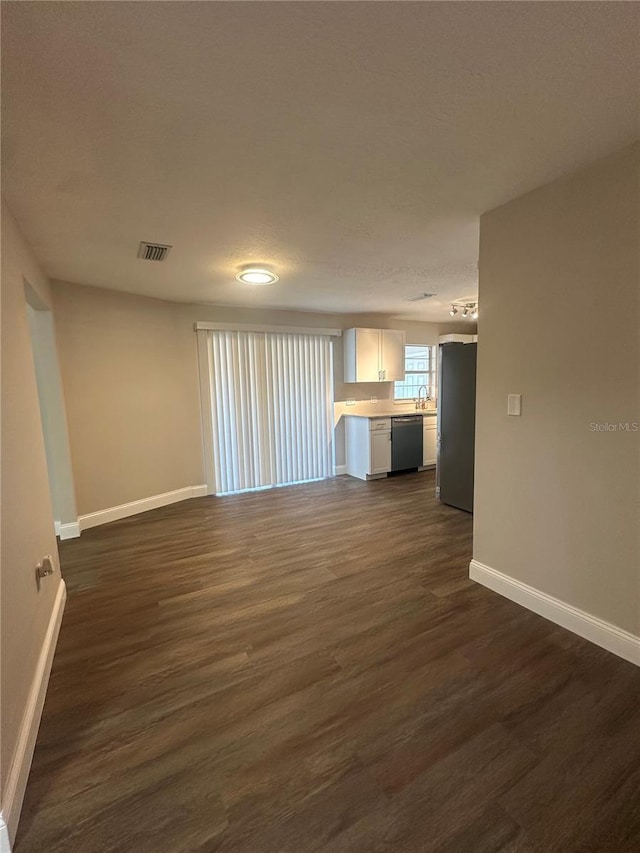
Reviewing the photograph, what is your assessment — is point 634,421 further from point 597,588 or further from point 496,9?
point 496,9

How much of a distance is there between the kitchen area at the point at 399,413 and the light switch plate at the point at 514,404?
1684mm

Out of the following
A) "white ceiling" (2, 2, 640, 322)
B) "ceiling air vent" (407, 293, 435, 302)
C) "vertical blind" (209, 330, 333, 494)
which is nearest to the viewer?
"white ceiling" (2, 2, 640, 322)

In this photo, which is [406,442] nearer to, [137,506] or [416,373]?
[416,373]

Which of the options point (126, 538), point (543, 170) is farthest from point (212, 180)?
point (126, 538)

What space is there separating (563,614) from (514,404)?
1.21 m

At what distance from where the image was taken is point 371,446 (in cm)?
525

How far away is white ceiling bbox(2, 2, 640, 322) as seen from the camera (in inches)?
40.9

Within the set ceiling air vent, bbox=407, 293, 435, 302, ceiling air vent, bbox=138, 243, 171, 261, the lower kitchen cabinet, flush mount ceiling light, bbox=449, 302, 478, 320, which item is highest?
ceiling air vent, bbox=138, 243, 171, 261

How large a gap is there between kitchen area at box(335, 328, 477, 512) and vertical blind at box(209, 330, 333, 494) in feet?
1.28

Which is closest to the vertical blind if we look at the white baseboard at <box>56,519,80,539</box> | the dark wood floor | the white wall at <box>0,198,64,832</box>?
the white baseboard at <box>56,519,80,539</box>

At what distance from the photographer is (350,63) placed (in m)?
1.17

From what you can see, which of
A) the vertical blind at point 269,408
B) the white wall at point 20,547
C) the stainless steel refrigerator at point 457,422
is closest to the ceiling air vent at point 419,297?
the stainless steel refrigerator at point 457,422

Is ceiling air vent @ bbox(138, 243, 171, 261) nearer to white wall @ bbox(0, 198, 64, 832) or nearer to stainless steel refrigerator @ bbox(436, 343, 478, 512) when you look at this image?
white wall @ bbox(0, 198, 64, 832)

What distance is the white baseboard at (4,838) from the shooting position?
113 centimetres
